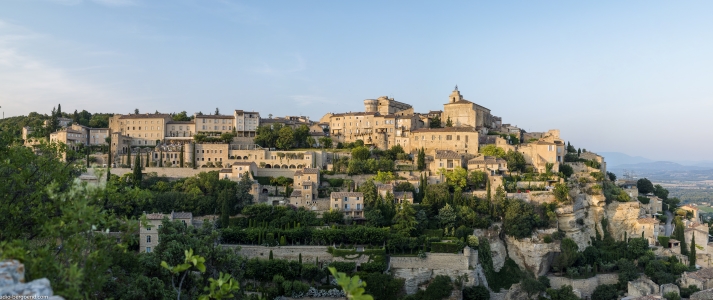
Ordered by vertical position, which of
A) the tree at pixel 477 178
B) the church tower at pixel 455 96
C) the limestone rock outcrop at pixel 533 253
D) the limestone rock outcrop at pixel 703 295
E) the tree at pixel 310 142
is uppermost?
the church tower at pixel 455 96

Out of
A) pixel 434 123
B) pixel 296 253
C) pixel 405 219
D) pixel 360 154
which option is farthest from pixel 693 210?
pixel 296 253

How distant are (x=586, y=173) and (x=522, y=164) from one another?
5541mm

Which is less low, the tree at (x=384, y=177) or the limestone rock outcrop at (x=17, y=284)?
the tree at (x=384, y=177)

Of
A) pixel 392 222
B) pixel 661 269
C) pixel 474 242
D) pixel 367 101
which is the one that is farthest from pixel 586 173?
pixel 367 101

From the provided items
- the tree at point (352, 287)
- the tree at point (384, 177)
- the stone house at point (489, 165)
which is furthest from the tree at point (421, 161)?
the tree at point (352, 287)

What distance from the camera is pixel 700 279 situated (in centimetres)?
3478

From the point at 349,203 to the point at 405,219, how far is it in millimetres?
4769

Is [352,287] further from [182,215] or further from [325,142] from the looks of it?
[325,142]

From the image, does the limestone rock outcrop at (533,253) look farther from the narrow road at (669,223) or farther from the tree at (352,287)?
the tree at (352,287)

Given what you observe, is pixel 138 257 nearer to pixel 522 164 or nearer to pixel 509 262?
pixel 509 262

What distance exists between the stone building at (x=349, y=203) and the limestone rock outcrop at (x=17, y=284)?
32.0 metres

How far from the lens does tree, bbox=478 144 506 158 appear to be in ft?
164

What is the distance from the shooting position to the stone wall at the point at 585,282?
119 ft


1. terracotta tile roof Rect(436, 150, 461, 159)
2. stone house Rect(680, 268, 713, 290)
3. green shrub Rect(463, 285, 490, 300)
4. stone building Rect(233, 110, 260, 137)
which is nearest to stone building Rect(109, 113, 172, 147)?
stone building Rect(233, 110, 260, 137)
